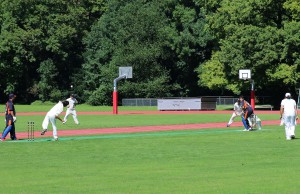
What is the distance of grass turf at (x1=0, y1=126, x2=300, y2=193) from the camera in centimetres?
1672

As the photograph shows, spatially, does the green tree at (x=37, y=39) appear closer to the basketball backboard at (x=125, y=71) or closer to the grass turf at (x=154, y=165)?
the basketball backboard at (x=125, y=71)

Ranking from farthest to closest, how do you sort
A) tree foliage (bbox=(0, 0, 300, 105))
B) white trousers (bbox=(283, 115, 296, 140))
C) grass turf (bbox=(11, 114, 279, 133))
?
1. tree foliage (bbox=(0, 0, 300, 105))
2. grass turf (bbox=(11, 114, 279, 133))
3. white trousers (bbox=(283, 115, 296, 140))

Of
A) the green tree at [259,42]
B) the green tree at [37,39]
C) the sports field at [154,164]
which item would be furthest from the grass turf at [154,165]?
the green tree at [37,39]

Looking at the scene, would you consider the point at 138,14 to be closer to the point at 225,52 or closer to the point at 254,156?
the point at 225,52

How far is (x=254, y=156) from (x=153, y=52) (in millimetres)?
64293

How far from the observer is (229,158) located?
926 inches

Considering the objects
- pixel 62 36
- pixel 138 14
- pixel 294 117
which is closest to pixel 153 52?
pixel 138 14

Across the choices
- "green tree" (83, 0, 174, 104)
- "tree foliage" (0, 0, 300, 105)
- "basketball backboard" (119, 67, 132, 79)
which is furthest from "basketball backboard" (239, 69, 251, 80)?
"green tree" (83, 0, 174, 104)

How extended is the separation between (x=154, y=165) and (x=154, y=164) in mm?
313

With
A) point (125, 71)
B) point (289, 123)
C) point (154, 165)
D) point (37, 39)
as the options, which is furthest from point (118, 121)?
point (37, 39)

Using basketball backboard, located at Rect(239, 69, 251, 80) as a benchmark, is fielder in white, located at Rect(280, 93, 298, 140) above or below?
below

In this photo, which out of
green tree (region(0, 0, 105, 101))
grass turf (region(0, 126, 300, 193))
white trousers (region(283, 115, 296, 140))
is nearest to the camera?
grass turf (region(0, 126, 300, 193))

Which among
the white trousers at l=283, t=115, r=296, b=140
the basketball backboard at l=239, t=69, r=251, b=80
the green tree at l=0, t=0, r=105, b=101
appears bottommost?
the white trousers at l=283, t=115, r=296, b=140

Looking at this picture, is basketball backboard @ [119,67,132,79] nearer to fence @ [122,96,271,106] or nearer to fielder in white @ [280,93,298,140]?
fence @ [122,96,271,106]
